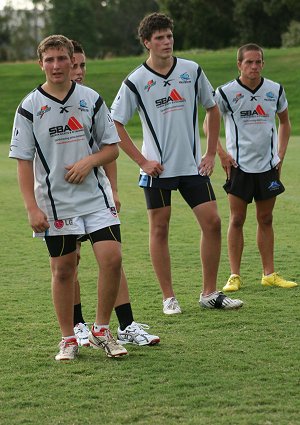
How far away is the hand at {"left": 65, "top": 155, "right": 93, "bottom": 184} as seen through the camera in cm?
644

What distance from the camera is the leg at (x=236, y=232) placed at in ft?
30.3

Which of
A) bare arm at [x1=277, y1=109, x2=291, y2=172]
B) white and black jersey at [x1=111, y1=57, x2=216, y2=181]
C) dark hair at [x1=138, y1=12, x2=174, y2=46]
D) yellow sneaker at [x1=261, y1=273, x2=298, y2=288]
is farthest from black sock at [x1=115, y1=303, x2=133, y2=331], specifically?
bare arm at [x1=277, y1=109, x2=291, y2=172]

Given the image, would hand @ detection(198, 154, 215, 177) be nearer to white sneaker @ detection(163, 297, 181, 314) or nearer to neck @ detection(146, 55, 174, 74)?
neck @ detection(146, 55, 174, 74)

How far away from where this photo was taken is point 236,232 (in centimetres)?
930

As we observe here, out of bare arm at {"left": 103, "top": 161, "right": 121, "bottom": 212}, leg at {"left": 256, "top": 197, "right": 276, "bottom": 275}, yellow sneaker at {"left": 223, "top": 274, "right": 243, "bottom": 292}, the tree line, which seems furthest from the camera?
the tree line

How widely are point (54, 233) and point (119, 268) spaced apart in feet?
1.47

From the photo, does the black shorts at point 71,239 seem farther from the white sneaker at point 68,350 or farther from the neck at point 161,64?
the neck at point 161,64

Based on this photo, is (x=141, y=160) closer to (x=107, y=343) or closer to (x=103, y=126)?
(x=103, y=126)

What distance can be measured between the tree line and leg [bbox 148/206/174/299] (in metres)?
54.3

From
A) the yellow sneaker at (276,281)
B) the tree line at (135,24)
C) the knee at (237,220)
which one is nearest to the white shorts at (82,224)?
the yellow sneaker at (276,281)

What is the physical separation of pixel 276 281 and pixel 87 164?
3039 millimetres

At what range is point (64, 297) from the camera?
6656 mm

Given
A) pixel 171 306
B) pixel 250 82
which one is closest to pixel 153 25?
pixel 250 82

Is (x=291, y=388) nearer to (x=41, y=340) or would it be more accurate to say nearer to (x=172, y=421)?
(x=172, y=421)
